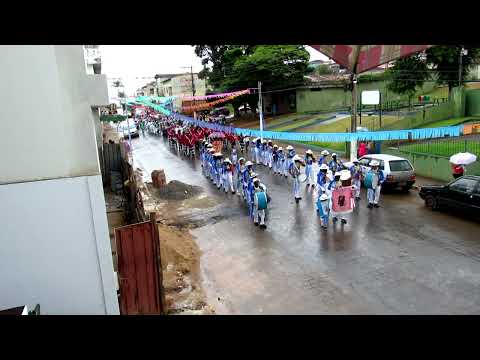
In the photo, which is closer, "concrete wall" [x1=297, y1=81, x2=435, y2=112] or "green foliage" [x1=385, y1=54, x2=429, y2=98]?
"green foliage" [x1=385, y1=54, x2=429, y2=98]

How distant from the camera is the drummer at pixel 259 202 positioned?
11.1m

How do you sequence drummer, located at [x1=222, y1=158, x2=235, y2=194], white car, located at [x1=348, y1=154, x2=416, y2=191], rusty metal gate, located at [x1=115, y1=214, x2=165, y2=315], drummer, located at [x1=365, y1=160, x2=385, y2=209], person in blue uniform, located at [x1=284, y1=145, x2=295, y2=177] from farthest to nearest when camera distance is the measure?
person in blue uniform, located at [x1=284, y1=145, x2=295, y2=177] < drummer, located at [x1=222, y1=158, x2=235, y2=194] < white car, located at [x1=348, y1=154, x2=416, y2=191] < drummer, located at [x1=365, y1=160, x2=385, y2=209] < rusty metal gate, located at [x1=115, y1=214, x2=165, y2=315]

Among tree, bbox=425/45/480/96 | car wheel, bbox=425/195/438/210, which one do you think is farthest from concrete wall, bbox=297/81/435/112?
car wheel, bbox=425/195/438/210

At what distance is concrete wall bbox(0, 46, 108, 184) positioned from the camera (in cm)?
527

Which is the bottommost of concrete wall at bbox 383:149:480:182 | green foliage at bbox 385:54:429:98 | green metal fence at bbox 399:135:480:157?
concrete wall at bbox 383:149:480:182

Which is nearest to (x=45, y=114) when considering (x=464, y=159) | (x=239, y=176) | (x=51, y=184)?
(x=51, y=184)

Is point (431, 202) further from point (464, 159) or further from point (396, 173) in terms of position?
point (464, 159)

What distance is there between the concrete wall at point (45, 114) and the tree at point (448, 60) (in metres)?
22.6

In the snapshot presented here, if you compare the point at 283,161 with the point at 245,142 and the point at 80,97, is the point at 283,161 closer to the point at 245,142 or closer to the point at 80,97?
the point at 245,142

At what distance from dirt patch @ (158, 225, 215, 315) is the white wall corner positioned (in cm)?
151

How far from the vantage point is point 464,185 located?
37.5ft

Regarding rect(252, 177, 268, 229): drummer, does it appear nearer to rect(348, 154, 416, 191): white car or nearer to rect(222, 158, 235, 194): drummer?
rect(222, 158, 235, 194): drummer

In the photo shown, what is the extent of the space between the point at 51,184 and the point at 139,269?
2095mm
